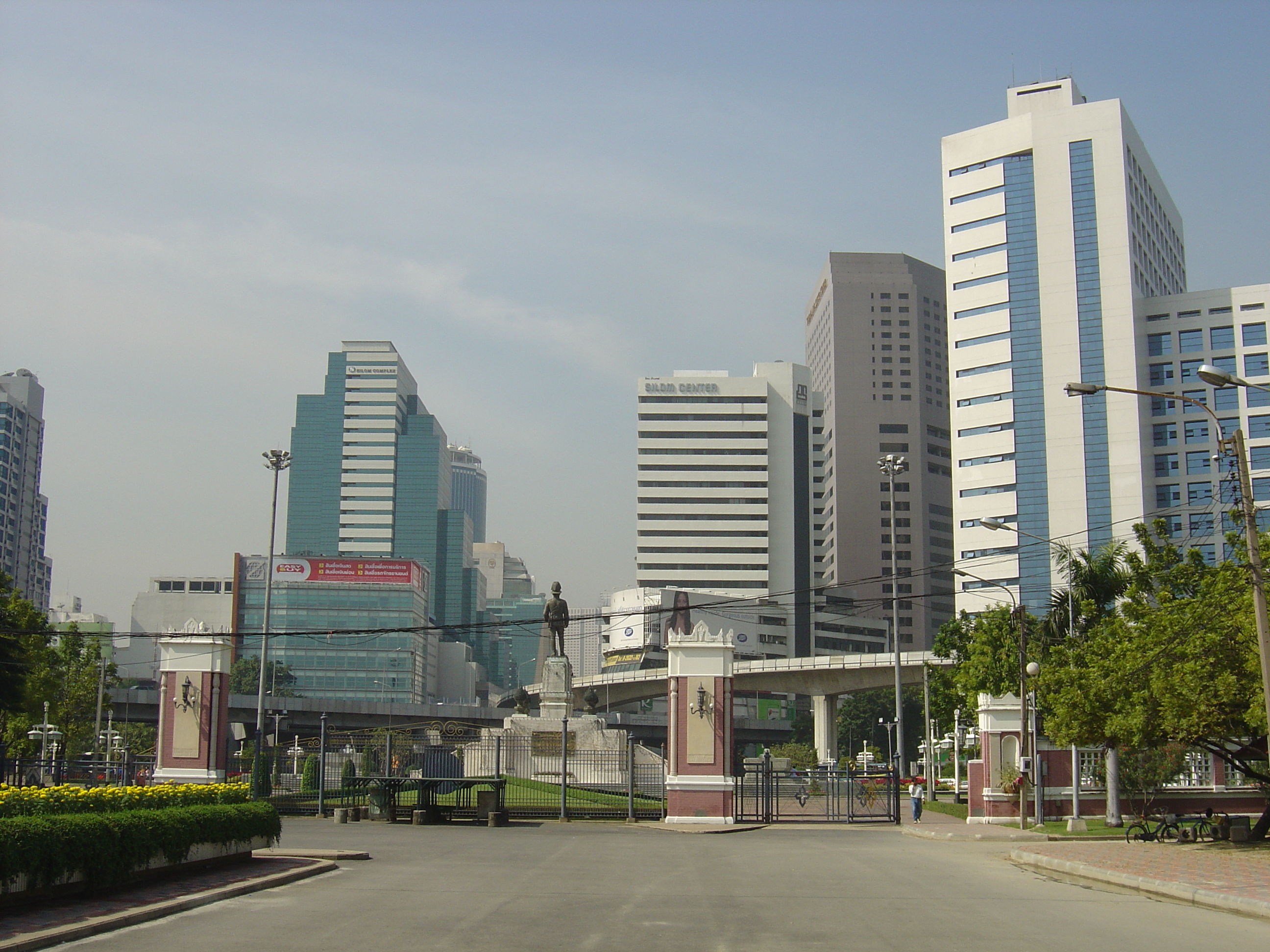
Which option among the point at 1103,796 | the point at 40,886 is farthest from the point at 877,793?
the point at 40,886

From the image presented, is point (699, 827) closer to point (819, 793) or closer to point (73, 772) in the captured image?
point (819, 793)

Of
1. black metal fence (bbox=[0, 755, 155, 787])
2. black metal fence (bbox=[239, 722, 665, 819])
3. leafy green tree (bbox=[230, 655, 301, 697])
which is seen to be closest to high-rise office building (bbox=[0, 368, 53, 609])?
leafy green tree (bbox=[230, 655, 301, 697])

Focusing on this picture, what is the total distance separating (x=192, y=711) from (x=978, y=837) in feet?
73.9

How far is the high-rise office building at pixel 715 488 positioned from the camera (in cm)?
17988

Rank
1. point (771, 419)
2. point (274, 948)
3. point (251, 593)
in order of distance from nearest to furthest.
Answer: point (274, 948), point (251, 593), point (771, 419)

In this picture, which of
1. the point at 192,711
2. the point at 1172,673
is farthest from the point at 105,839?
the point at 192,711

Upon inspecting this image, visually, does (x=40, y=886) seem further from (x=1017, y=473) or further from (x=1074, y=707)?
(x=1017, y=473)

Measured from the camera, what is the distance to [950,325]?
379ft

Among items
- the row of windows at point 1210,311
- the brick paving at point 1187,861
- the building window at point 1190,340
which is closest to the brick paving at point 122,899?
the brick paving at point 1187,861

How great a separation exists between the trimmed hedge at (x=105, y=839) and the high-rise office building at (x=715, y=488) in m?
160

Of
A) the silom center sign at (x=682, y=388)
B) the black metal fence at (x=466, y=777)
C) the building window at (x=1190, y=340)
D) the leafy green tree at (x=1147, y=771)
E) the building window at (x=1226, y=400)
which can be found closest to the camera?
the black metal fence at (x=466, y=777)

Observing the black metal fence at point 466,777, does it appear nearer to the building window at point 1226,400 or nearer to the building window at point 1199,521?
the building window at point 1199,521

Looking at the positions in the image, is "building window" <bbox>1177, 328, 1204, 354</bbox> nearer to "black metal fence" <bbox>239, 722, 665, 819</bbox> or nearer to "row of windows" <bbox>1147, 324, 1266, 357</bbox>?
"row of windows" <bbox>1147, 324, 1266, 357</bbox>

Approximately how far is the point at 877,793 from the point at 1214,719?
26484 mm
